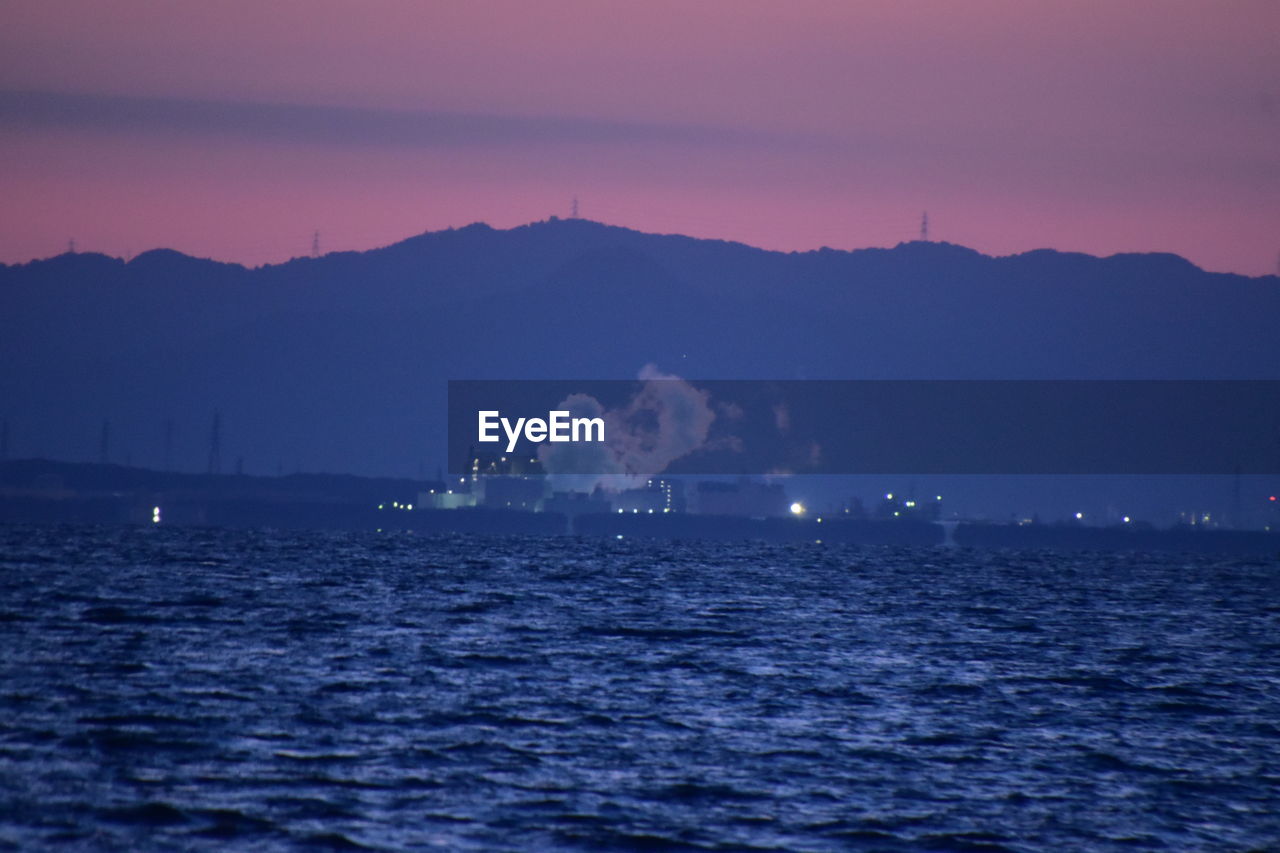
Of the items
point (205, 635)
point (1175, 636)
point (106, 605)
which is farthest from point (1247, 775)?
point (106, 605)

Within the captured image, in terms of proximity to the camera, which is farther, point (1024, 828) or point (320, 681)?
point (320, 681)

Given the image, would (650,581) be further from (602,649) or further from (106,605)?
(602,649)

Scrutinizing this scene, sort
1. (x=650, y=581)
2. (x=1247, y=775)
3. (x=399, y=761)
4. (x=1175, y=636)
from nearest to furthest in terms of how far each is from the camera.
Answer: (x=399, y=761) → (x=1247, y=775) → (x=1175, y=636) → (x=650, y=581)

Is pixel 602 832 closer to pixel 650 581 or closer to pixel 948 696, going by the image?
pixel 948 696

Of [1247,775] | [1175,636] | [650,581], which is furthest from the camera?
[650,581]

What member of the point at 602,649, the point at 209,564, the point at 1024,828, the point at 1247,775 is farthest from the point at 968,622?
the point at 209,564

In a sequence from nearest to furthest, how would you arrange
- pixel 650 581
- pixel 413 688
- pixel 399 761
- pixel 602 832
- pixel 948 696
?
pixel 602 832 → pixel 399 761 → pixel 413 688 → pixel 948 696 → pixel 650 581
